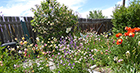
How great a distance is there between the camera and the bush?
4707mm

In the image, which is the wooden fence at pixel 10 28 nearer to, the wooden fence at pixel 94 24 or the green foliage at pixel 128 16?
the wooden fence at pixel 94 24

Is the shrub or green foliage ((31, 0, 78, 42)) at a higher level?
green foliage ((31, 0, 78, 42))

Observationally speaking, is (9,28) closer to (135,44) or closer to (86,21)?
(135,44)

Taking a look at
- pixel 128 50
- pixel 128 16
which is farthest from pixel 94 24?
pixel 128 50

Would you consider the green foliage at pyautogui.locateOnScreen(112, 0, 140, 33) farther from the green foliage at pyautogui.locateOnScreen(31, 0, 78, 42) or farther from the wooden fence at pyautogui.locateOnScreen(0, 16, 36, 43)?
the wooden fence at pyautogui.locateOnScreen(0, 16, 36, 43)

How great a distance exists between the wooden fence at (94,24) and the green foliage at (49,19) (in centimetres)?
253

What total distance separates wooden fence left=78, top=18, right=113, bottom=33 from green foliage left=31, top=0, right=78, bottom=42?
8.31ft

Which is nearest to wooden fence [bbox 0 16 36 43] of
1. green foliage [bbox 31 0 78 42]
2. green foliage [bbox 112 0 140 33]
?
green foliage [bbox 31 0 78 42]

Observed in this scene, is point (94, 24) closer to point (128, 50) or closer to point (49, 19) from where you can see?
point (49, 19)

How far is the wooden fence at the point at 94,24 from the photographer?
7.54 m

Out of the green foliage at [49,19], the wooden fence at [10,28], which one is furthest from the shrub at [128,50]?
the wooden fence at [10,28]

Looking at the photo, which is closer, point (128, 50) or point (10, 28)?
point (128, 50)

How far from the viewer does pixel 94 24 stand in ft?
28.8

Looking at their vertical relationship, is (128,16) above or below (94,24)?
above
